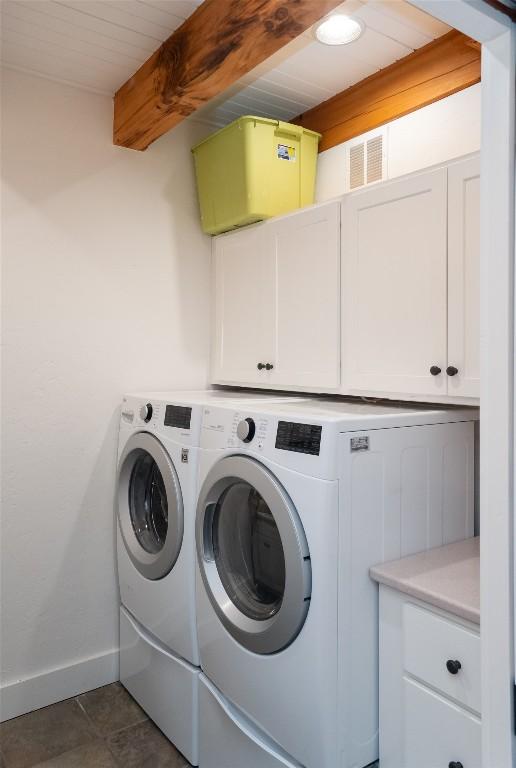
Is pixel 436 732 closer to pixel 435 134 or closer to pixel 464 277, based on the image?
pixel 464 277

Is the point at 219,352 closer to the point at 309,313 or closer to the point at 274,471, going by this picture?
the point at 309,313

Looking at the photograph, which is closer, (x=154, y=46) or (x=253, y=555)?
(x=253, y=555)

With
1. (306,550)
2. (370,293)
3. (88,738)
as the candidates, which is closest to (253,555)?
(306,550)

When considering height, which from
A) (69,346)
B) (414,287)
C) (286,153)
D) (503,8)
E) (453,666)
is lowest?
(453,666)

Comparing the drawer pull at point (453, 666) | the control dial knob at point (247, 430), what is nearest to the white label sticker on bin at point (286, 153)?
the control dial knob at point (247, 430)

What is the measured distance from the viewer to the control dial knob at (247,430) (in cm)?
170

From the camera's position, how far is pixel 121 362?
259 cm

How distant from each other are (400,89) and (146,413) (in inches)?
64.3

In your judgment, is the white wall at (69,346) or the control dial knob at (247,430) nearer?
the control dial knob at (247,430)

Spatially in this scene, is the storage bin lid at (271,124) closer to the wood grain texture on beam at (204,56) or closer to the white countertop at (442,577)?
the wood grain texture on beam at (204,56)

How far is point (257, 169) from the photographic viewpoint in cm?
235

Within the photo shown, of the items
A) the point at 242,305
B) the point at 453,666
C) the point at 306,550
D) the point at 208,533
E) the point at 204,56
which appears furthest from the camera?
the point at 242,305

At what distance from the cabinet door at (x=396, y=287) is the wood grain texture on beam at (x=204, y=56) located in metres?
0.59

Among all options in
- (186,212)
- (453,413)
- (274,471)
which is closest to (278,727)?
(274,471)
